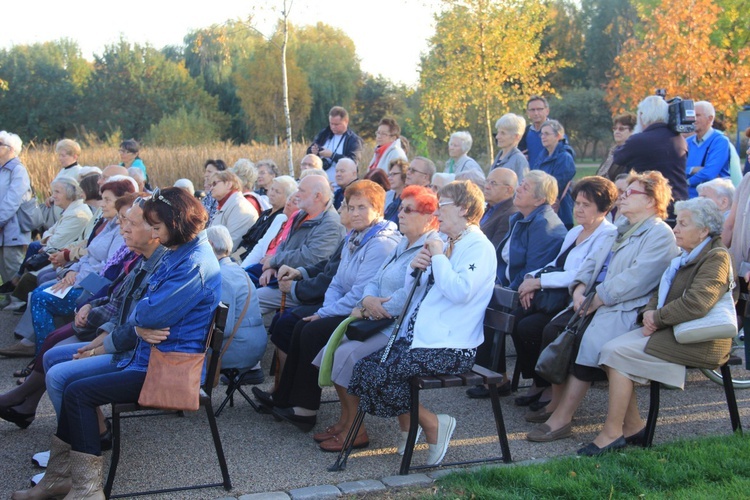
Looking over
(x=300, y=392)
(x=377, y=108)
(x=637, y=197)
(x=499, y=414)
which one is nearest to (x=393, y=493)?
(x=499, y=414)

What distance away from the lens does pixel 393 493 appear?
4.29 m

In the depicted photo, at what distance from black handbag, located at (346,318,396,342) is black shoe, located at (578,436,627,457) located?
1.40m

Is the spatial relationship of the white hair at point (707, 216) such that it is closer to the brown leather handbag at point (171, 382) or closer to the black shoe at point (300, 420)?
the black shoe at point (300, 420)

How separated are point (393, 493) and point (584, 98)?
124 feet

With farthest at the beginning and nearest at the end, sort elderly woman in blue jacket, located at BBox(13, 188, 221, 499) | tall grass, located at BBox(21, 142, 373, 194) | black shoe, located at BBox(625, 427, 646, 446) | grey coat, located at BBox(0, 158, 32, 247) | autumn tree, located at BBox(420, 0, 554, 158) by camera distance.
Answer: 1. autumn tree, located at BBox(420, 0, 554, 158)
2. tall grass, located at BBox(21, 142, 373, 194)
3. grey coat, located at BBox(0, 158, 32, 247)
4. black shoe, located at BBox(625, 427, 646, 446)
5. elderly woman in blue jacket, located at BBox(13, 188, 221, 499)

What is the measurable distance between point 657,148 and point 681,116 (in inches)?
14.4

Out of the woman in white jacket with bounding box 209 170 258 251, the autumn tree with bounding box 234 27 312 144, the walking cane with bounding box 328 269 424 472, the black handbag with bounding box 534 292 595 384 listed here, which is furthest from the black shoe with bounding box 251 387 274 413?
the autumn tree with bounding box 234 27 312 144

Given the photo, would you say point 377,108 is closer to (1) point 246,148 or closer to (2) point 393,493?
(1) point 246,148

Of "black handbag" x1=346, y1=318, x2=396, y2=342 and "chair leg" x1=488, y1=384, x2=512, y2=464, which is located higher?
"black handbag" x1=346, y1=318, x2=396, y2=342

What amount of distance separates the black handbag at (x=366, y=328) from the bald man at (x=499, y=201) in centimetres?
205

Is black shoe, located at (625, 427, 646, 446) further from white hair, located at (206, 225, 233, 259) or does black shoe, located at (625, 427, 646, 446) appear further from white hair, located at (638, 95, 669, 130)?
white hair, located at (638, 95, 669, 130)

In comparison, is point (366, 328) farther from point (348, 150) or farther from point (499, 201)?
point (348, 150)

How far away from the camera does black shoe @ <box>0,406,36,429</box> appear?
523 centimetres

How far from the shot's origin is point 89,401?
13.9 ft
